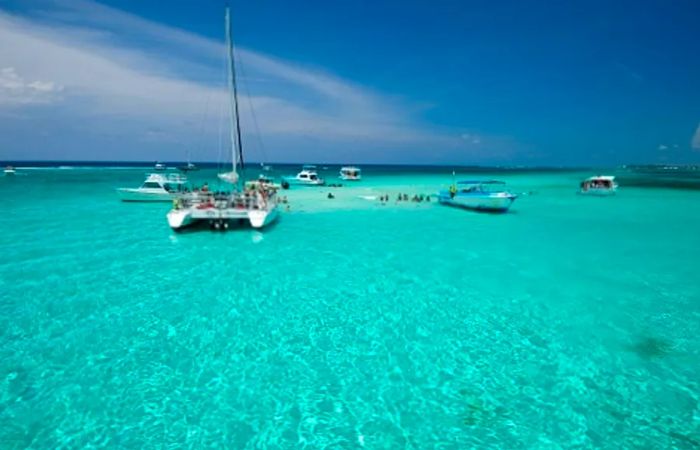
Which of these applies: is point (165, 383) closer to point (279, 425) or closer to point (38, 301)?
point (279, 425)

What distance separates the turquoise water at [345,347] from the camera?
690 centimetres

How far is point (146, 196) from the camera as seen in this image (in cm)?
4544

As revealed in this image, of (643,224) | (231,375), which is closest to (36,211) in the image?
(231,375)

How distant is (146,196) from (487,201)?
38527 mm

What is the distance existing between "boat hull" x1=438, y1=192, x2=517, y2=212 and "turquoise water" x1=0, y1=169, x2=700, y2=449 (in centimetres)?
1441

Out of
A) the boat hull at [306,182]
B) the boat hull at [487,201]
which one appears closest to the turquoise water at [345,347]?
the boat hull at [487,201]

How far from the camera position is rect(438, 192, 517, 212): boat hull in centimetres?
3462

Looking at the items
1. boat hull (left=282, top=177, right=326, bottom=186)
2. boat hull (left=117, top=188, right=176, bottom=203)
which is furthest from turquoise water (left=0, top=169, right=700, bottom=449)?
boat hull (left=282, top=177, right=326, bottom=186)

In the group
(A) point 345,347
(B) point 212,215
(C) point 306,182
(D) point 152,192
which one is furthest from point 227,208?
(C) point 306,182

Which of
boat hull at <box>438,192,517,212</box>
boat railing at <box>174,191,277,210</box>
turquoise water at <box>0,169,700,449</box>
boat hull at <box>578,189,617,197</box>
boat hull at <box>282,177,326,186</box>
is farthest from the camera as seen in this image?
boat hull at <box>282,177,326,186</box>

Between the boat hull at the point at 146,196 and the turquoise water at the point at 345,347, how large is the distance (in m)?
23.0

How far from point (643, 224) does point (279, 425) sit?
34.2 metres

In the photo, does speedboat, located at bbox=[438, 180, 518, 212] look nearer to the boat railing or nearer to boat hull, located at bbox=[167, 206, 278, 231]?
the boat railing

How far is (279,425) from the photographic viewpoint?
22.9 ft
